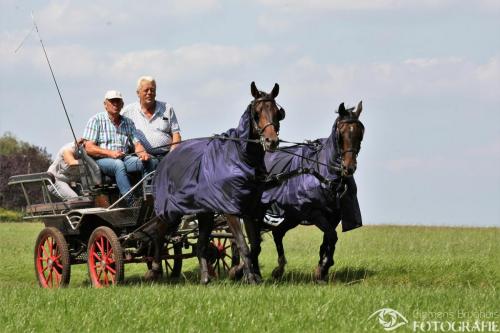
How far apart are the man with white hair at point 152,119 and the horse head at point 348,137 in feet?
7.84

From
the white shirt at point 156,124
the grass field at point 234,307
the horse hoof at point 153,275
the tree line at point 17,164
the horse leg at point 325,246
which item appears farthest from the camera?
the tree line at point 17,164

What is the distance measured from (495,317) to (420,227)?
2016 centimetres

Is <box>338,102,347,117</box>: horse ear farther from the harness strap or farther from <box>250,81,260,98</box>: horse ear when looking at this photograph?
<box>250,81,260,98</box>: horse ear

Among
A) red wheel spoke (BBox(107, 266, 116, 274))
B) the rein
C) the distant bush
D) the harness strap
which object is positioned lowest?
red wheel spoke (BBox(107, 266, 116, 274))

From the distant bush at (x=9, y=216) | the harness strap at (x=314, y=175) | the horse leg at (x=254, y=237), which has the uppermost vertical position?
the distant bush at (x=9, y=216)

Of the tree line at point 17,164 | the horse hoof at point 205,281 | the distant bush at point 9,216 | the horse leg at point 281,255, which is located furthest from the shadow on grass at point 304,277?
the tree line at point 17,164

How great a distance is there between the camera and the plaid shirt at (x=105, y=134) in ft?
45.8

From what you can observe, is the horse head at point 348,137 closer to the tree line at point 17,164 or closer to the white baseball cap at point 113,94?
the white baseball cap at point 113,94

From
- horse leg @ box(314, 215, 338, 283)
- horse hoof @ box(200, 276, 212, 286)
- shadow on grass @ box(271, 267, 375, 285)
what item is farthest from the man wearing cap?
shadow on grass @ box(271, 267, 375, 285)

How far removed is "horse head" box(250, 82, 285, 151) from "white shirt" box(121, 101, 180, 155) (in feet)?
8.11

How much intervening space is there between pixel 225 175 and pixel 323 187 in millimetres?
2045

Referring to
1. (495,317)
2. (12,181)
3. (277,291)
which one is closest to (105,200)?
(12,181)

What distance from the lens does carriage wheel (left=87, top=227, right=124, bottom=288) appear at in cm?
1308

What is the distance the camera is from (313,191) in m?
13.8
